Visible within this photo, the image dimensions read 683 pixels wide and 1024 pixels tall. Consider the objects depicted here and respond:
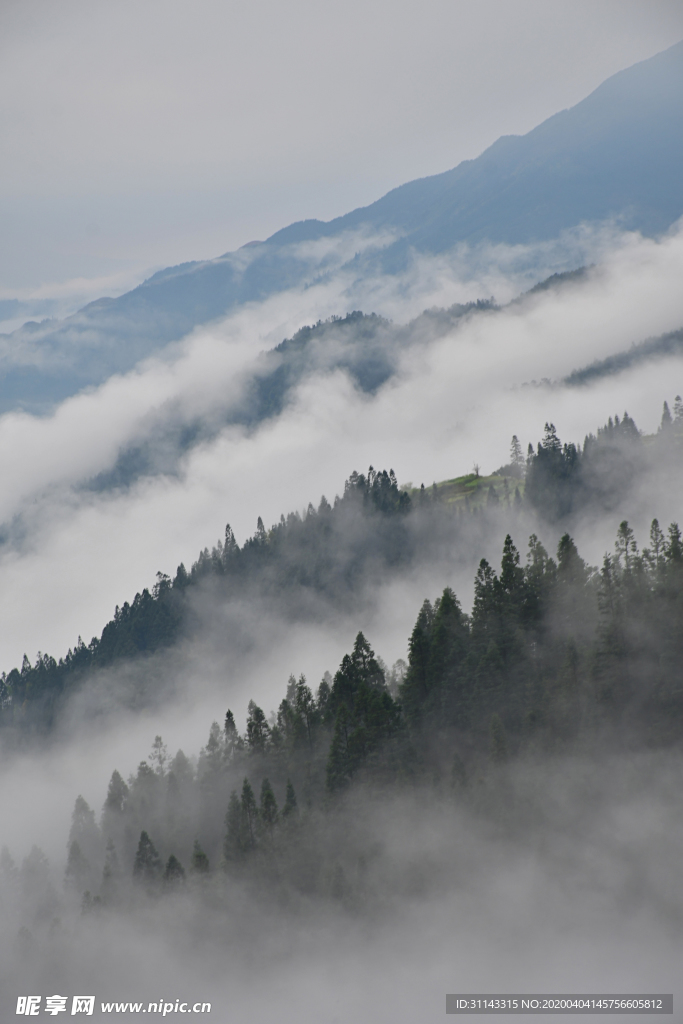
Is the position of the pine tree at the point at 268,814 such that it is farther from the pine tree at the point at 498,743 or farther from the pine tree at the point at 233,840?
the pine tree at the point at 498,743

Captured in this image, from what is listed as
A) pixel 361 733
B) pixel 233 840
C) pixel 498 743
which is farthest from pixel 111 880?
pixel 498 743

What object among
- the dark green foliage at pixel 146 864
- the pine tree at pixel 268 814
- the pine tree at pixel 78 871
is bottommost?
the pine tree at pixel 78 871

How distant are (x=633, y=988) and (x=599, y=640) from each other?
3703 cm

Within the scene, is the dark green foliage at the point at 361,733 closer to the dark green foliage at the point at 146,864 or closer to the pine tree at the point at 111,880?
the dark green foliage at the point at 146,864

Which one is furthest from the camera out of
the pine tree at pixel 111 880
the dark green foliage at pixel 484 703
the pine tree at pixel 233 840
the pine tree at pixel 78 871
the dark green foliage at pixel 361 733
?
the pine tree at pixel 78 871

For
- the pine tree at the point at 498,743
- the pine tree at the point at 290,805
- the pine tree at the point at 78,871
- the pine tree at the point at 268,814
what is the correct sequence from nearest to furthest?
the pine tree at the point at 498,743
the pine tree at the point at 290,805
the pine tree at the point at 268,814
the pine tree at the point at 78,871

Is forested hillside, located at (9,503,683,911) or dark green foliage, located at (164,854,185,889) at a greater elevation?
forested hillside, located at (9,503,683,911)

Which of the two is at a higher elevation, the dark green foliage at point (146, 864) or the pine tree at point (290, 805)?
the pine tree at point (290, 805)

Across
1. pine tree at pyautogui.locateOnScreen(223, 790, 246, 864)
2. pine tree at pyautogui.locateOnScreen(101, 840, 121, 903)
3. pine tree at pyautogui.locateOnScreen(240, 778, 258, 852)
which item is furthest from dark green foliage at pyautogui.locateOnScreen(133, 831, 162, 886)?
pine tree at pyautogui.locateOnScreen(240, 778, 258, 852)

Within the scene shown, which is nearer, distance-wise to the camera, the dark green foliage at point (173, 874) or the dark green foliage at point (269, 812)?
the dark green foliage at point (269, 812)

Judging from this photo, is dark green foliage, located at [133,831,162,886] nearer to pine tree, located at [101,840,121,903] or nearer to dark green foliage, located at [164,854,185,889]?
dark green foliage, located at [164,854,185,889]

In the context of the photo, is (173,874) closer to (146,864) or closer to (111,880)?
(146,864)

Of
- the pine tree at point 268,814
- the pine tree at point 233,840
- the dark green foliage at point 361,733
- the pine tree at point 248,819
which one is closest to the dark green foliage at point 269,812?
the pine tree at point 268,814

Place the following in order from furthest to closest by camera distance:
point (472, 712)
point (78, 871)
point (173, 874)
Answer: point (78, 871), point (173, 874), point (472, 712)
